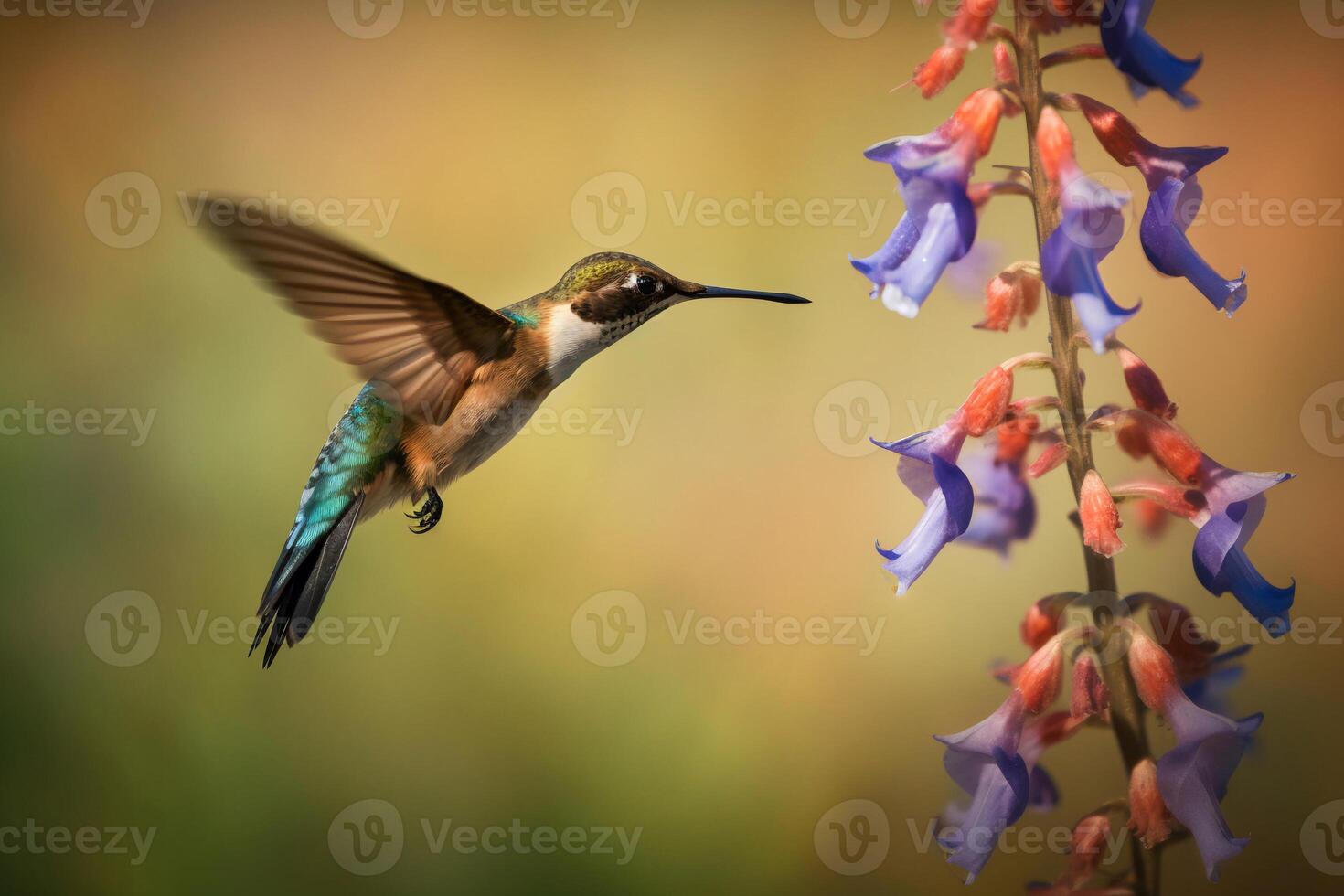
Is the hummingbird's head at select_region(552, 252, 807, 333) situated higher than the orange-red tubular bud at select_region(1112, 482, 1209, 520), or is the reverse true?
the hummingbird's head at select_region(552, 252, 807, 333)

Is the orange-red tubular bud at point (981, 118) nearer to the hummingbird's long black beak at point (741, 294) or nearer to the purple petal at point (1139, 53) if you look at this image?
the purple petal at point (1139, 53)

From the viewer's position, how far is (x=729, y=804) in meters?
3.08

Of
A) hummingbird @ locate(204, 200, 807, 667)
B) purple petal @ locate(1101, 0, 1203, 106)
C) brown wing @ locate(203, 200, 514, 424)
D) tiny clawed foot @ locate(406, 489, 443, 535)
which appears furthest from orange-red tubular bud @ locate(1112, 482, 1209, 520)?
tiny clawed foot @ locate(406, 489, 443, 535)

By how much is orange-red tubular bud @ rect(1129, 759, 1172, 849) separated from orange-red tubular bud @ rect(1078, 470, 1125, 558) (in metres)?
0.25

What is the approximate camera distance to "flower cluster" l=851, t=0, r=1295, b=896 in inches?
48.1

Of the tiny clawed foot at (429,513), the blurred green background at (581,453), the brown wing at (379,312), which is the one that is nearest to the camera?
the brown wing at (379,312)

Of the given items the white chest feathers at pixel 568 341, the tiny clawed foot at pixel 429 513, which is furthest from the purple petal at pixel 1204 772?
the tiny clawed foot at pixel 429 513

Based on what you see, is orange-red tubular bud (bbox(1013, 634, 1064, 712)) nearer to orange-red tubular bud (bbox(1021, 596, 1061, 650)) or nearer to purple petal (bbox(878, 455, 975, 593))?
orange-red tubular bud (bbox(1021, 596, 1061, 650))

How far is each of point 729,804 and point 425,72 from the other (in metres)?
2.69

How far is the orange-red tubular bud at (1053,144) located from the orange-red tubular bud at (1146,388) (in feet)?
0.81

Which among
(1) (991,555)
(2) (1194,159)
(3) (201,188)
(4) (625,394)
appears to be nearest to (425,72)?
(3) (201,188)

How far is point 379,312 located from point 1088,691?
3.72 feet

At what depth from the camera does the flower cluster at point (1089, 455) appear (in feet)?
4.00

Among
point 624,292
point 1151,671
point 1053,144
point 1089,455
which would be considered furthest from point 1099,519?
point 624,292
